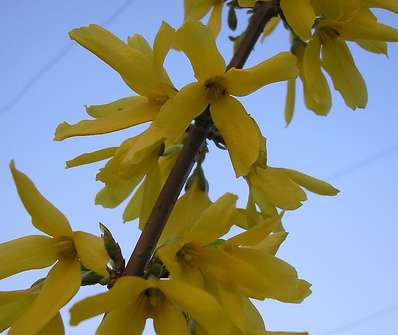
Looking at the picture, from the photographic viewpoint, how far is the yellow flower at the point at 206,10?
1.40 meters

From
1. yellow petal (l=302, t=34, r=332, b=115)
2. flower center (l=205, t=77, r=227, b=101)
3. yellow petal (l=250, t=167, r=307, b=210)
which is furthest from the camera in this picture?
yellow petal (l=302, t=34, r=332, b=115)

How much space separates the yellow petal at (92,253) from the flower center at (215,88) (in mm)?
285

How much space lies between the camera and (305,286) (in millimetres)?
958

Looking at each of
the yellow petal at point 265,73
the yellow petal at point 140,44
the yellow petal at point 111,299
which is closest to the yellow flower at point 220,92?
the yellow petal at point 265,73

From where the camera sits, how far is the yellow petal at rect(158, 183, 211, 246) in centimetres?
108

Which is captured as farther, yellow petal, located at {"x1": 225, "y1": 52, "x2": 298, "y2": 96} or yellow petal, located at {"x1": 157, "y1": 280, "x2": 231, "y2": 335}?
yellow petal, located at {"x1": 225, "y1": 52, "x2": 298, "y2": 96}

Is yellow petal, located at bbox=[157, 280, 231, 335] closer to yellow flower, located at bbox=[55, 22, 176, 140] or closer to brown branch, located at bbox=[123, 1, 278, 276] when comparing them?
brown branch, located at bbox=[123, 1, 278, 276]

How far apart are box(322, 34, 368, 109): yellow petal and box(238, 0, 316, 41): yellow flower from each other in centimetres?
15

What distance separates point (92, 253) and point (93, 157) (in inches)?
11.2

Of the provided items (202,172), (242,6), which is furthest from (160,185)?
(242,6)

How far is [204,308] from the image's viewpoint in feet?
2.50

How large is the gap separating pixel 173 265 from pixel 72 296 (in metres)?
0.14

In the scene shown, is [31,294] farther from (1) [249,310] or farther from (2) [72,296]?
(1) [249,310]

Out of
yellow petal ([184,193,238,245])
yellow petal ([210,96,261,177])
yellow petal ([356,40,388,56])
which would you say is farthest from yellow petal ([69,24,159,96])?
yellow petal ([356,40,388,56])
